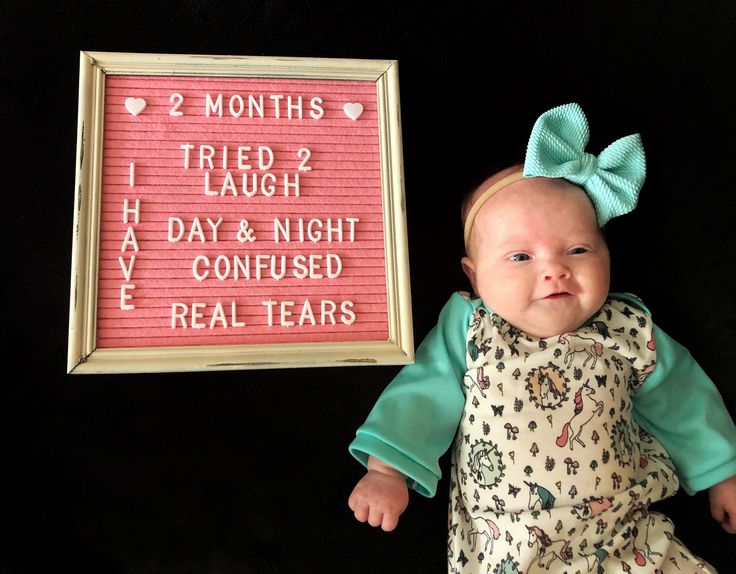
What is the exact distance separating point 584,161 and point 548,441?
1.57 feet

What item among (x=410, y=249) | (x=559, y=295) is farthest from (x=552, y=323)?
(x=410, y=249)

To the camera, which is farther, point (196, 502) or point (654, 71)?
point (654, 71)

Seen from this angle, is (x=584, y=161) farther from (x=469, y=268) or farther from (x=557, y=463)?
(x=557, y=463)

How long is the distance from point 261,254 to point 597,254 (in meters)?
0.57

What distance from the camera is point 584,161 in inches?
43.1

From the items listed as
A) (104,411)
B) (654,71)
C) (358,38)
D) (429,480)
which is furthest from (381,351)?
(654,71)

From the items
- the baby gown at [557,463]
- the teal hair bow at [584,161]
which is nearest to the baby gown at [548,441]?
the baby gown at [557,463]

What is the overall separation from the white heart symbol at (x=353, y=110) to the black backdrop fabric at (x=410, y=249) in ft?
0.58

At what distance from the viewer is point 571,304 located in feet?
3.53

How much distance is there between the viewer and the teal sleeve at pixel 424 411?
42.6 inches

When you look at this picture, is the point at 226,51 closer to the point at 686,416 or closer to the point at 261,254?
the point at 261,254

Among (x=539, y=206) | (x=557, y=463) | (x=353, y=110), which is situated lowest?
(x=557, y=463)

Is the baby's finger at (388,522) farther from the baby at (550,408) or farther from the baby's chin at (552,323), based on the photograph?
the baby's chin at (552,323)

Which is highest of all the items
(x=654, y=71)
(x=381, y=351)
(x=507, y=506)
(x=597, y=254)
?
(x=654, y=71)
